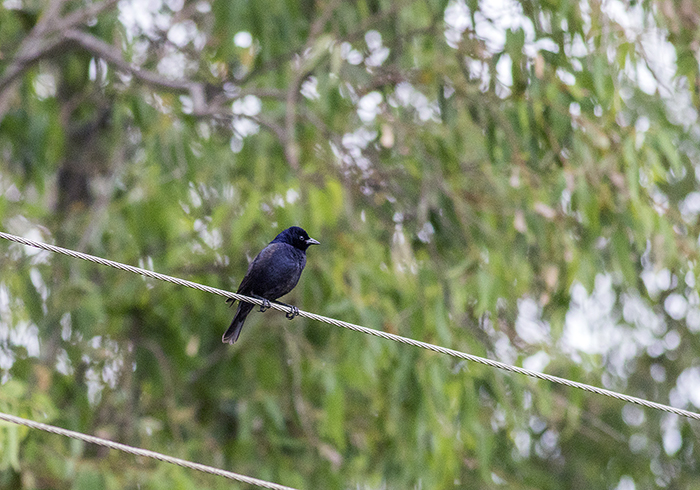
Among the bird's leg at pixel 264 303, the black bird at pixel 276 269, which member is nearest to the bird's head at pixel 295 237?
the black bird at pixel 276 269

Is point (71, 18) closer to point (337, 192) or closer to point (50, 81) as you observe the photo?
point (50, 81)

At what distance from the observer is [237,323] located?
4801 millimetres

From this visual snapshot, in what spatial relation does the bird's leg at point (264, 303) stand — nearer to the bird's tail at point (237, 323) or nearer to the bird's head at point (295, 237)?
the bird's tail at point (237, 323)

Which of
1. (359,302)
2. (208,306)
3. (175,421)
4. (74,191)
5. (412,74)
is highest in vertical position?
(412,74)

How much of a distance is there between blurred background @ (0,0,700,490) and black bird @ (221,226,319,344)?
15 cm

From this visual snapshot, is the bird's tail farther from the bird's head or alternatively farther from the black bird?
the bird's head

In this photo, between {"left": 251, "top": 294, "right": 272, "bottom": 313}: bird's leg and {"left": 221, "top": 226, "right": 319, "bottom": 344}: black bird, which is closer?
{"left": 251, "top": 294, "right": 272, "bottom": 313}: bird's leg

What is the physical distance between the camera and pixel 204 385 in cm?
562

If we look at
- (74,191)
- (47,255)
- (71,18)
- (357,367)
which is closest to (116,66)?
(71,18)

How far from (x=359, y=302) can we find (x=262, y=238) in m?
0.76

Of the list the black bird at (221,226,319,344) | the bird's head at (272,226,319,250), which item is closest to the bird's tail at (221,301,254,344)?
the black bird at (221,226,319,344)

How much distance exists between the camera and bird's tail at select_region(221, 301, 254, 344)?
4746 millimetres

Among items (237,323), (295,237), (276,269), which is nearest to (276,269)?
(276,269)

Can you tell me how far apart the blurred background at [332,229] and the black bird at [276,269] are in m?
0.15
